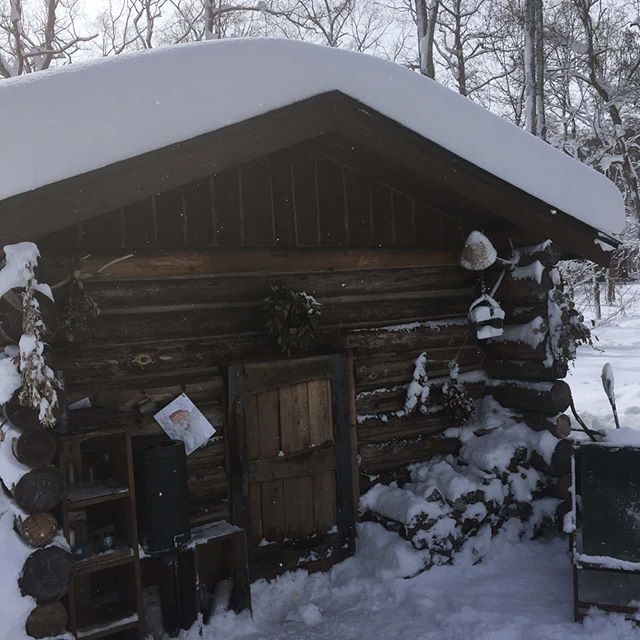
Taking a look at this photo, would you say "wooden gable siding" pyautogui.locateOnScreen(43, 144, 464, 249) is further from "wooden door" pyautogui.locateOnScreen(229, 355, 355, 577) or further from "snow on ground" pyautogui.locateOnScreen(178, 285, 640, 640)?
"snow on ground" pyautogui.locateOnScreen(178, 285, 640, 640)

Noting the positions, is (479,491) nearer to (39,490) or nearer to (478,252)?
(478,252)

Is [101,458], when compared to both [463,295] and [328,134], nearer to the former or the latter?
[328,134]

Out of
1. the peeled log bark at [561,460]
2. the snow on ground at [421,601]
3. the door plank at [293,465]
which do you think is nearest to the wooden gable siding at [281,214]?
the door plank at [293,465]

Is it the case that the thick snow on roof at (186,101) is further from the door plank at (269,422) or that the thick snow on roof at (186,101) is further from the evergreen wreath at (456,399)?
the door plank at (269,422)

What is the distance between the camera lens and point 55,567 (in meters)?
3.80

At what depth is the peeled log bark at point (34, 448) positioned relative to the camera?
378 centimetres

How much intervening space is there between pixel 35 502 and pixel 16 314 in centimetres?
115

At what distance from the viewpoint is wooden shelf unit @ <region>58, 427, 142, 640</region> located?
417 cm

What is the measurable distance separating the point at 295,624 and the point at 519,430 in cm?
299

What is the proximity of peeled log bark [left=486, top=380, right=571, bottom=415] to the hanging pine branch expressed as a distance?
4.57 m

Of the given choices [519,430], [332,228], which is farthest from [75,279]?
[519,430]

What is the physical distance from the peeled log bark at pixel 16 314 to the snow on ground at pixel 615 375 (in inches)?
194

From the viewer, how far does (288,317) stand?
17.4 feet

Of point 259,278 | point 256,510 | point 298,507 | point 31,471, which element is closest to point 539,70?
point 259,278
